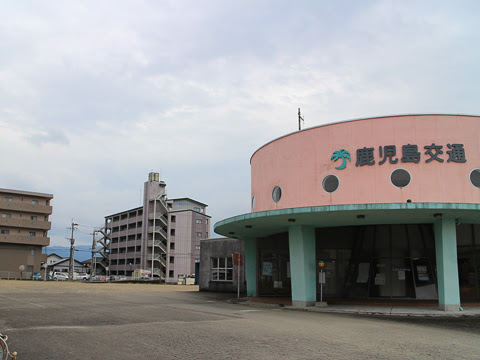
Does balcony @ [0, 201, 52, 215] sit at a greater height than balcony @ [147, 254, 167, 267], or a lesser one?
greater

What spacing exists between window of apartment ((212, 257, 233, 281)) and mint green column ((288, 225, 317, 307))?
Result: 15640 mm

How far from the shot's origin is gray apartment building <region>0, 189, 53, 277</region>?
7281 centimetres

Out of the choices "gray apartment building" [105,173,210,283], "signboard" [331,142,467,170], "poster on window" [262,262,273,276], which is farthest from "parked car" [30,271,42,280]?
"signboard" [331,142,467,170]

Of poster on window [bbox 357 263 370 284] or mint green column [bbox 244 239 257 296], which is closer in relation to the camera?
poster on window [bbox 357 263 370 284]

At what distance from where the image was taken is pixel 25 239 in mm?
73938

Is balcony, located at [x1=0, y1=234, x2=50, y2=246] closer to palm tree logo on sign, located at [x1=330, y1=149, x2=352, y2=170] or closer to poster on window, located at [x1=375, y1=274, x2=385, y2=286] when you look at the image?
poster on window, located at [x1=375, y1=274, x2=385, y2=286]

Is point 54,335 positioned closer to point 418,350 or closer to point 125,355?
point 125,355

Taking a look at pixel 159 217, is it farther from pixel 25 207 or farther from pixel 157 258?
pixel 25 207

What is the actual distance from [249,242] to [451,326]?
Result: 14514mm

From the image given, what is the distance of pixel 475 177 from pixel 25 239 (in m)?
73.1

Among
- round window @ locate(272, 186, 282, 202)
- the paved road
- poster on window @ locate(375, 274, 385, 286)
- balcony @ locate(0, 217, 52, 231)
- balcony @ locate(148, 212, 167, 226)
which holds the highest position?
balcony @ locate(148, 212, 167, 226)

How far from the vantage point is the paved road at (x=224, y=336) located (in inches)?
333

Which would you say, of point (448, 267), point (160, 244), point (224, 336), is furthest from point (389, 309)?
point (160, 244)

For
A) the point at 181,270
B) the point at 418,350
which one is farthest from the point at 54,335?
the point at 181,270
